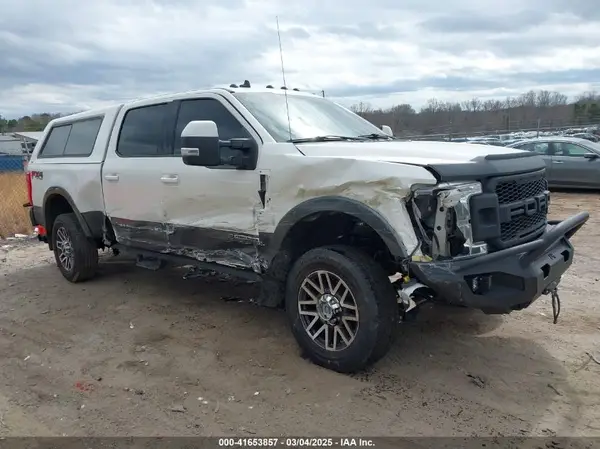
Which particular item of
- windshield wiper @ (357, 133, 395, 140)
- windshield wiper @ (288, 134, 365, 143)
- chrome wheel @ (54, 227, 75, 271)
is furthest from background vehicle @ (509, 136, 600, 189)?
chrome wheel @ (54, 227, 75, 271)

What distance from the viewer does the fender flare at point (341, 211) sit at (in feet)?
11.6

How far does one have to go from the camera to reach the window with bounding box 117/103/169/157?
532 cm

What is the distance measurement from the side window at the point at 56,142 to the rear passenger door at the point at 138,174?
1.30 m

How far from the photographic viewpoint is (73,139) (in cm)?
661

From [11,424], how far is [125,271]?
12.4 ft

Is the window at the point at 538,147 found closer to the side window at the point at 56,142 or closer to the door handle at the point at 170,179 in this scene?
the side window at the point at 56,142

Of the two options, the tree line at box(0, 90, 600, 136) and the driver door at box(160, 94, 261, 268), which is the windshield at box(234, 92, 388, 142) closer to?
the driver door at box(160, 94, 261, 268)

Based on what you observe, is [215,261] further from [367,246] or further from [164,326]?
[367,246]

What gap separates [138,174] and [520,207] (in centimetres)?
345

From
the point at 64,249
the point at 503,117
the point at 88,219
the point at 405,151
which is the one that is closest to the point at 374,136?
the point at 405,151

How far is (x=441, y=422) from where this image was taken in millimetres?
3295

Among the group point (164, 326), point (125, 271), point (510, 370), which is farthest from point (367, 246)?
point (125, 271)

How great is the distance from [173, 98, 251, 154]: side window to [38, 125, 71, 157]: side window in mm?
2381

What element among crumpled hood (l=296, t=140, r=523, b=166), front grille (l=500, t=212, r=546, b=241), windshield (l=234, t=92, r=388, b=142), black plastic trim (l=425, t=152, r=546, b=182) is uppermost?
windshield (l=234, t=92, r=388, b=142)
